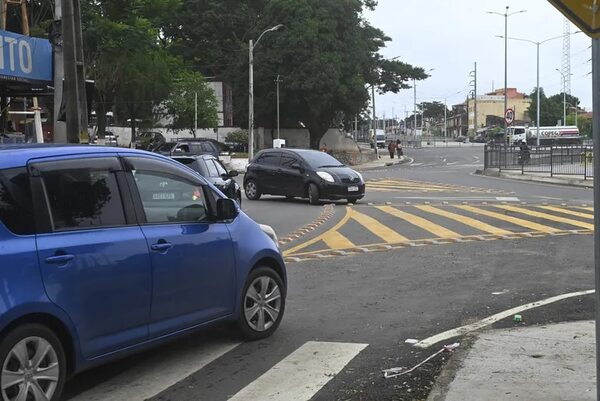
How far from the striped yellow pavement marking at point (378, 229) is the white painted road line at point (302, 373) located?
21.7 ft

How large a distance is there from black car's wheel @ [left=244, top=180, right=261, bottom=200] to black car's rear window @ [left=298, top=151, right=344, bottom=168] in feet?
6.94

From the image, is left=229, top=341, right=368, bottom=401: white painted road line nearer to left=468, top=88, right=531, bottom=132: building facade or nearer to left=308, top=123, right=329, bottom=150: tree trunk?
left=308, top=123, right=329, bottom=150: tree trunk

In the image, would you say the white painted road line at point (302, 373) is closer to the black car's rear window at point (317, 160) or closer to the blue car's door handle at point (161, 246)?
the blue car's door handle at point (161, 246)

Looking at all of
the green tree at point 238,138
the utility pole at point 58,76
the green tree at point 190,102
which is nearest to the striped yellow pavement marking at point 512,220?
the utility pole at point 58,76

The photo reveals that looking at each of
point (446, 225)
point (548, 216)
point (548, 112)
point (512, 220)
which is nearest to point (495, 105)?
point (548, 112)

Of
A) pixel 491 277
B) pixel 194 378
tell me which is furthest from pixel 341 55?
pixel 194 378

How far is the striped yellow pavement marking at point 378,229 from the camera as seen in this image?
12.6 m

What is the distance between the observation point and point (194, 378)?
511 cm

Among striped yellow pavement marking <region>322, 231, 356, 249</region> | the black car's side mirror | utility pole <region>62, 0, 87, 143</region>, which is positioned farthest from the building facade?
the black car's side mirror

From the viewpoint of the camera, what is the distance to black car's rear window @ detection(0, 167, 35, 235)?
4133 millimetres

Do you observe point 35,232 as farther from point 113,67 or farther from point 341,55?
point 341,55

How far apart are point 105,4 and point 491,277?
38.0 meters

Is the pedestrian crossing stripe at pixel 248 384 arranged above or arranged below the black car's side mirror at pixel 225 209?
below

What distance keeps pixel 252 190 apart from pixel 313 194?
2928 mm
